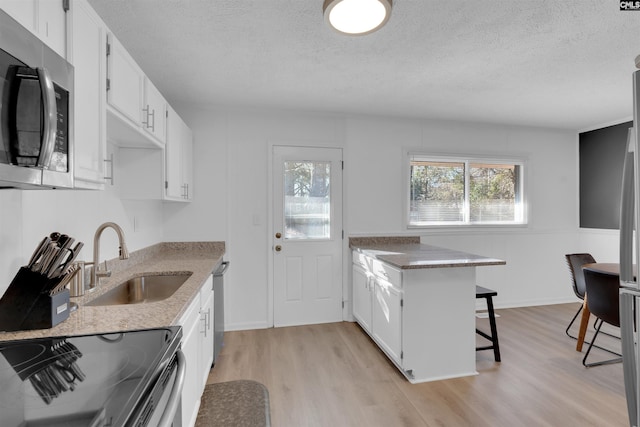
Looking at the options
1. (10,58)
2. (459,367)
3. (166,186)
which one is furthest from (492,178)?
(10,58)

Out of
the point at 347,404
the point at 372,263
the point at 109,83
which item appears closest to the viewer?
the point at 109,83

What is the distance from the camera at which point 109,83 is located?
147 centimetres

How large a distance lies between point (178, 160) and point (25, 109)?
195 cm

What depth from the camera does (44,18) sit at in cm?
104

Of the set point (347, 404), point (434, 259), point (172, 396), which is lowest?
point (347, 404)

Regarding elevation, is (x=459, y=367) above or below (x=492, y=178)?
below

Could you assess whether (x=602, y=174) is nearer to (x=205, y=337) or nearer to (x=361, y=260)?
→ (x=361, y=260)

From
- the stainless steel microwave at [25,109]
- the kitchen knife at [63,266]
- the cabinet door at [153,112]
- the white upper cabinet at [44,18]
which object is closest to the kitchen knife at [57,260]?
the kitchen knife at [63,266]

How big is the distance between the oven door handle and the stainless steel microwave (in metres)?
0.70

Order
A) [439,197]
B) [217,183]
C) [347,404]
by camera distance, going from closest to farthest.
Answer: [347,404] → [217,183] → [439,197]

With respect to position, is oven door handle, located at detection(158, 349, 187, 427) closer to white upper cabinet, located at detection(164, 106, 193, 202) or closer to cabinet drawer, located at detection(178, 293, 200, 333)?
cabinet drawer, located at detection(178, 293, 200, 333)

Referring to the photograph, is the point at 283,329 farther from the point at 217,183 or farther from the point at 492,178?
the point at 492,178

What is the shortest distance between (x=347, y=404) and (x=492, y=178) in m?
3.43

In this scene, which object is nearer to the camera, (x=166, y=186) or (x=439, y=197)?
(x=166, y=186)
